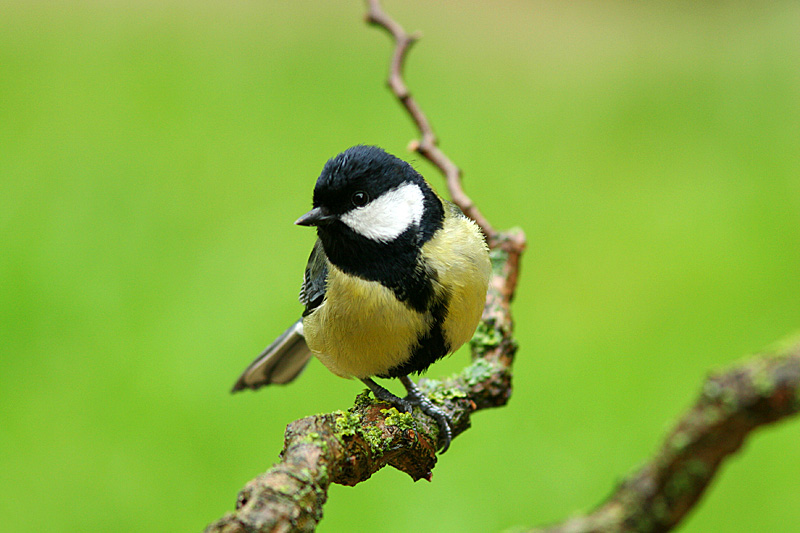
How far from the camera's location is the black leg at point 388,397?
172 centimetres

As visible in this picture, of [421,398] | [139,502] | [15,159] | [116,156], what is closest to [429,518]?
[139,502]

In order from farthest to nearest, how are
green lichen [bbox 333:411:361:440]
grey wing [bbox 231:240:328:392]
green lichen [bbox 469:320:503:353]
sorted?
grey wing [bbox 231:240:328:392] < green lichen [bbox 469:320:503:353] < green lichen [bbox 333:411:361:440]

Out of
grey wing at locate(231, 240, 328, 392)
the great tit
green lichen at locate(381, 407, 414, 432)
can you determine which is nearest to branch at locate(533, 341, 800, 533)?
green lichen at locate(381, 407, 414, 432)

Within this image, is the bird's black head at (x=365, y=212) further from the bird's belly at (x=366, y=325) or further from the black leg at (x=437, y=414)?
the black leg at (x=437, y=414)

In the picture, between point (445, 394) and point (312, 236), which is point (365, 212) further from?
point (312, 236)

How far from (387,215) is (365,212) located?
0.05m

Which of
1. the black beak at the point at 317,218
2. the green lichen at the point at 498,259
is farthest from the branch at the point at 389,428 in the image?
the black beak at the point at 317,218

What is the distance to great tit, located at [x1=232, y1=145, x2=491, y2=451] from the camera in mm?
1742

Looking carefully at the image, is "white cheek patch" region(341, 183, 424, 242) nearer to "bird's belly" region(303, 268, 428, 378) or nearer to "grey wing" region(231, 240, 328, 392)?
"bird's belly" region(303, 268, 428, 378)

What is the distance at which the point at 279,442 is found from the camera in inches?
126

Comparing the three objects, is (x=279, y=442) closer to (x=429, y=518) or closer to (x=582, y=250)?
(x=429, y=518)

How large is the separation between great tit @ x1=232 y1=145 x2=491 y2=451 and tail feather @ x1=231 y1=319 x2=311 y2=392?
1.26 ft

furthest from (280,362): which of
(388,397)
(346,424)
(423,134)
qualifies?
(346,424)

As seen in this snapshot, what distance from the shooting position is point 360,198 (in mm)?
1759
